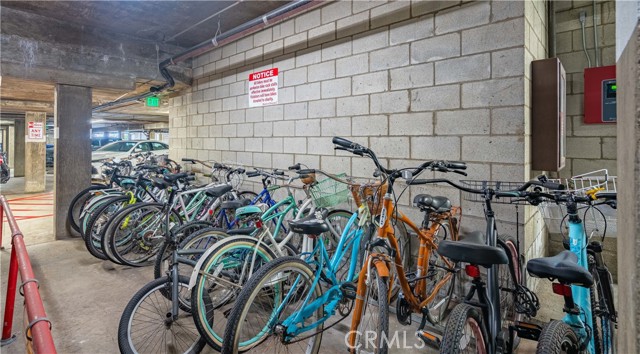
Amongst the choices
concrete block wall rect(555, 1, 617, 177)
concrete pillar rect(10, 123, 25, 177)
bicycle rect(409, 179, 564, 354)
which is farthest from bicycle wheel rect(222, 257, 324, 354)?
concrete pillar rect(10, 123, 25, 177)

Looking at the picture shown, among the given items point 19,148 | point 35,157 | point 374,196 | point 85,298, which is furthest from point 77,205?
point 19,148

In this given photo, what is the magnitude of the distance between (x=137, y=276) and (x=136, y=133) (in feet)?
53.6

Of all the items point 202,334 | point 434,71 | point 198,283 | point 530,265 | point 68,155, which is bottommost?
point 202,334

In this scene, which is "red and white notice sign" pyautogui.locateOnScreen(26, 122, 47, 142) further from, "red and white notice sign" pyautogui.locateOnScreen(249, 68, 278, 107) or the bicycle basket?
the bicycle basket

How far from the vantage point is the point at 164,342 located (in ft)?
6.65

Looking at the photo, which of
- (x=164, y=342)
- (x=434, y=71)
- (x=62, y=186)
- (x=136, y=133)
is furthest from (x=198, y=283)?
(x=136, y=133)

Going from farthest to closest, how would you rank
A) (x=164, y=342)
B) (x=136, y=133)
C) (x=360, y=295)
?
1. (x=136, y=133)
2. (x=164, y=342)
3. (x=360, y=295)

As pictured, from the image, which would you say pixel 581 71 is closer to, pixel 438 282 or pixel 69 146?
pixel 438 282

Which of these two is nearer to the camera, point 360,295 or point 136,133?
point 360,295

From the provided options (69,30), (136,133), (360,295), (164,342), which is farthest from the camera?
(136,133)

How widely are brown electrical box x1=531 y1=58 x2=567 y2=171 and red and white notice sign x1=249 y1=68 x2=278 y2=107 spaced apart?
2611 mm

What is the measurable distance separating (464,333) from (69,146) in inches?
202

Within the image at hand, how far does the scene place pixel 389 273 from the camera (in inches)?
61.5

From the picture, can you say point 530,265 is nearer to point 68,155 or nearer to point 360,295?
point 360,295
